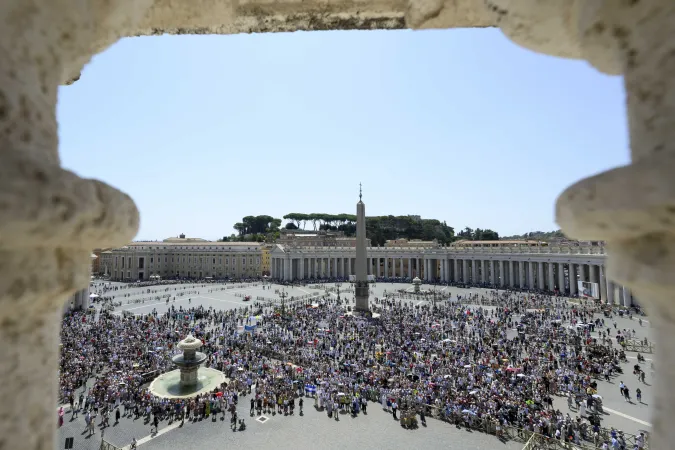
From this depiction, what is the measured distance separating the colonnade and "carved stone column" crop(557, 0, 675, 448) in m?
42.7

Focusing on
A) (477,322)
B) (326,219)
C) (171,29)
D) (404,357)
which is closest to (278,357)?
(404,357)

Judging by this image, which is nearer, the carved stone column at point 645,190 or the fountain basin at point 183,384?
the carved stone column at point 645,190

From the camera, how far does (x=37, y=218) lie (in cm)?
123

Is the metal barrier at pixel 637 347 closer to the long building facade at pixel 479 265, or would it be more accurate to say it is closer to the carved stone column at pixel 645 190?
the long building facade at pixel 479 265

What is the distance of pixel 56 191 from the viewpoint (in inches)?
50.9

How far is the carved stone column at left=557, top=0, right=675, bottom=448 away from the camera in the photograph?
1.22 m

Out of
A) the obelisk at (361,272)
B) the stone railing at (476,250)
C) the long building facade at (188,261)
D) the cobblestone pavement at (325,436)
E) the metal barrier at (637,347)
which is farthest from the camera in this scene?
the long building facade at (188,261)

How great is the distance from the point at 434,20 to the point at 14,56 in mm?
2363

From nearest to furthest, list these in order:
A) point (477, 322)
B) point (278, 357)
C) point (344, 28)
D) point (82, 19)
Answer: point (82, 19) < point (344, 28) < point (278, 357) < point (477, 322)

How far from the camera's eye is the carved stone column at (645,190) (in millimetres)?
1222

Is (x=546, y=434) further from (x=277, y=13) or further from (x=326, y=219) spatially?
(x=326, y=219)

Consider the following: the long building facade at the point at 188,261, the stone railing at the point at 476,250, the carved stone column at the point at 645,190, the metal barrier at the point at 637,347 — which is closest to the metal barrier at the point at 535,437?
the metal barrier at the point at 637,347

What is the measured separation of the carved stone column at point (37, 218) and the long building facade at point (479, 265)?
4391cm

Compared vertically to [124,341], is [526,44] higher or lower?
higher
